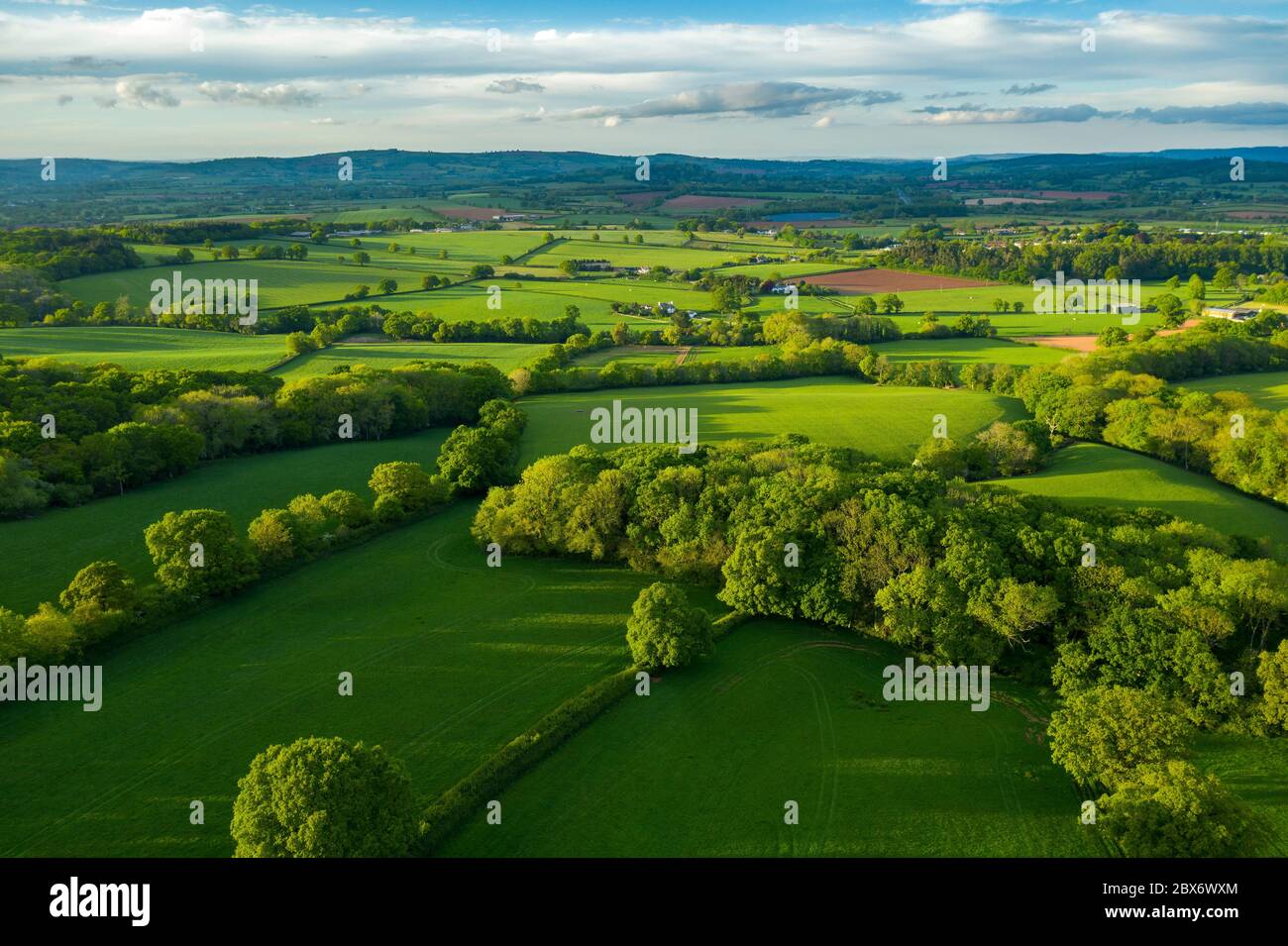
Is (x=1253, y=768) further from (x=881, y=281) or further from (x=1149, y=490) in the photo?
(x=881, y=281)

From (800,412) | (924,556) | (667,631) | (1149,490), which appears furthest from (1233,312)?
(667,631)

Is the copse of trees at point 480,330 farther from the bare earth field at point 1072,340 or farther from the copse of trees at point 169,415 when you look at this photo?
the bare earth field at point 1072,340

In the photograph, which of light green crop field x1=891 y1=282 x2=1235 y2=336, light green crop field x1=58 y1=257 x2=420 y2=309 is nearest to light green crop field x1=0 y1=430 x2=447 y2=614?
light green crop field x1=58 y1=257 x2=420 y2=309

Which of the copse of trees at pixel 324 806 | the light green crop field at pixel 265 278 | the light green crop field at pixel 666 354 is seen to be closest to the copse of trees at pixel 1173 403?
the light green crop field at pixel 666 354

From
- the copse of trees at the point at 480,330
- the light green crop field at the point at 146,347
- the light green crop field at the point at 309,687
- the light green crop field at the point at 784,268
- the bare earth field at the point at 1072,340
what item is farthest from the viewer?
the light green crop field at the point at 784,268

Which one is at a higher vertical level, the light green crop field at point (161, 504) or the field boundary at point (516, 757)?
the light green crop field at point (161, 504)

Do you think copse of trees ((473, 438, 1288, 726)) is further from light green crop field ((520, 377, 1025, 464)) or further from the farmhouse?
the farmhouse

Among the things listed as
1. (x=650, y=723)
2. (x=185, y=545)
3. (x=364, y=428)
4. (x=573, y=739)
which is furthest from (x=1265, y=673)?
A: (x=364, y=428)
